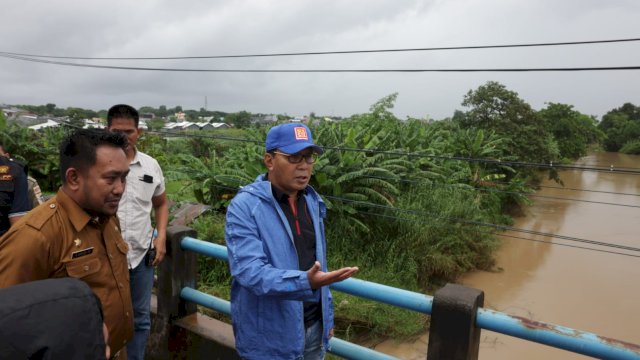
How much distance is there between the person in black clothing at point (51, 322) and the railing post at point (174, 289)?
1.66m

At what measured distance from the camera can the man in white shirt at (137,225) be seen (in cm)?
216

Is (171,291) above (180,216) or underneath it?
above

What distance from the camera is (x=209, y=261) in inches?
238

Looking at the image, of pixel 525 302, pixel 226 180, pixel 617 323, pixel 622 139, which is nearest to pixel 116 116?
pixel 226 180

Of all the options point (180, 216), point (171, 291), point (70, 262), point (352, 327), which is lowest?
point (352, 327)

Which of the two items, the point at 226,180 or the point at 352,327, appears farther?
the point at 226,180

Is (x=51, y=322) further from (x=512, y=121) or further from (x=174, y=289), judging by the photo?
(x=512, y=121)

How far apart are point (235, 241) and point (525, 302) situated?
337 inches

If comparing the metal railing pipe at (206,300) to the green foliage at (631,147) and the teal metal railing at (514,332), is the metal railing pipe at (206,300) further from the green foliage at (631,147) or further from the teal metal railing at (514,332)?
the green foliage at (631,147)

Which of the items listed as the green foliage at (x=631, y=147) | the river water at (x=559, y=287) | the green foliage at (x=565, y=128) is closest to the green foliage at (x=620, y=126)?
the green foliage at (x=631, y=147)

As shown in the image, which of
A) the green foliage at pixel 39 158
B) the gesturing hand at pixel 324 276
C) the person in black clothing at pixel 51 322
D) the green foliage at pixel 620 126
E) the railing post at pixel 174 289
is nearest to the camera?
the person in black clothing at pixel 51 322

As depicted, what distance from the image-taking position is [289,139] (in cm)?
164

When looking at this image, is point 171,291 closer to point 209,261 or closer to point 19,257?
point 19,257

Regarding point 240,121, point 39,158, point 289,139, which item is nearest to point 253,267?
point 289,139
